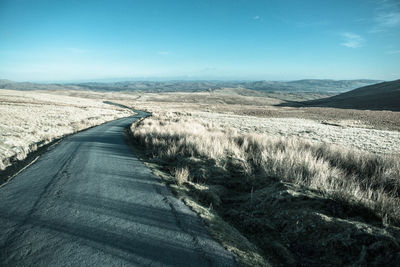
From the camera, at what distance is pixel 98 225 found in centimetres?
426

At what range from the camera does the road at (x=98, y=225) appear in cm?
339

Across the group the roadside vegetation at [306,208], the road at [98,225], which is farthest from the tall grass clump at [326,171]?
the road at [98,225]

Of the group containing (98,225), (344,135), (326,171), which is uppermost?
(326,171)

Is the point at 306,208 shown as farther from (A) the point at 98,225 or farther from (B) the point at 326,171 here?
(A) the point at 98,225

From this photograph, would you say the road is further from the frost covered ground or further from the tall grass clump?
the frost covered ground

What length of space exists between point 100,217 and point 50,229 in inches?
33.8

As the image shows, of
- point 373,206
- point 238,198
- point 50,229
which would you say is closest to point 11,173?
point 50,229

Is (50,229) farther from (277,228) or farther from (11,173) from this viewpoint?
(11,173)

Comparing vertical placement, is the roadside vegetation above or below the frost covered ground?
above

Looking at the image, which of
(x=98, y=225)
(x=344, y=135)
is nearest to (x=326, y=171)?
(x=98, y=225)

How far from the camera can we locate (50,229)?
13.4 feet

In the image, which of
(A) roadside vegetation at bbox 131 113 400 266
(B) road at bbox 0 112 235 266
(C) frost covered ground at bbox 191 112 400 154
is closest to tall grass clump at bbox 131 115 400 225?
(A) roadside vegetation at bbox 131 113 400 266

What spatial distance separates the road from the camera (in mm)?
3393

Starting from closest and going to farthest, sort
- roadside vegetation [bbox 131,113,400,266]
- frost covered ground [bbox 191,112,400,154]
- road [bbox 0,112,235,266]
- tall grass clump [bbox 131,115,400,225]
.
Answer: road [bbox 0,112,235,266]
roadside vegetation [bbox 131,113,400,266]
tall grass clump [bbox 131,115,400,225]
frost covered ground [bbox 191,112,400,154]
